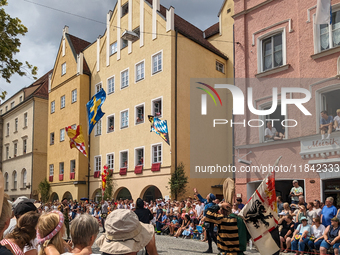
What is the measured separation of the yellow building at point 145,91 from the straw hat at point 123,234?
21300 millimetres

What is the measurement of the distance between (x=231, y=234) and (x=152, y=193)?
20997 millimetres

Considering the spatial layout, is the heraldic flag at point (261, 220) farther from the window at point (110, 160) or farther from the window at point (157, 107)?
the window at point (110, 160)

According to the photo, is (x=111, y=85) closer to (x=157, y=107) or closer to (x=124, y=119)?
(x=124, y=119)

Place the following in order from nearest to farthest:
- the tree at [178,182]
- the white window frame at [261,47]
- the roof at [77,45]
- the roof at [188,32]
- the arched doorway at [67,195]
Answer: the white window frame at [261,47] < the tree at [178,182] < the roof at [188,32] < the arched doorway at [67,195] < the roof at [77,45]

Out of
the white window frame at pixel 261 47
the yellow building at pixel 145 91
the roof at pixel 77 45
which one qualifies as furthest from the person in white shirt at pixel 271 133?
the roof at pixel 77 45

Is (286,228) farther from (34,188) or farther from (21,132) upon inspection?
(21,132)

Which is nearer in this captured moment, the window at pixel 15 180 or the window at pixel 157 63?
the window at pixel 157 63

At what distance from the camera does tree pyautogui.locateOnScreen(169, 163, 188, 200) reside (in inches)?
945

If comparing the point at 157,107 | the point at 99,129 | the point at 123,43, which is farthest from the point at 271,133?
the point at 99,129

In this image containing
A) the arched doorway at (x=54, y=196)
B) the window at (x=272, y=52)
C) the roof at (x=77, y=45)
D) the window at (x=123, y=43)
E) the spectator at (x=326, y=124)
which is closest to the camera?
the spectator at (x=326, y=124)

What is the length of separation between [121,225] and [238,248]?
374cm

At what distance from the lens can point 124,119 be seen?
2973cm

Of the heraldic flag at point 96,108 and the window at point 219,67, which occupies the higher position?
the window at point 219,67

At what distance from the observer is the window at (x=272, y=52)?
61.9 ft
